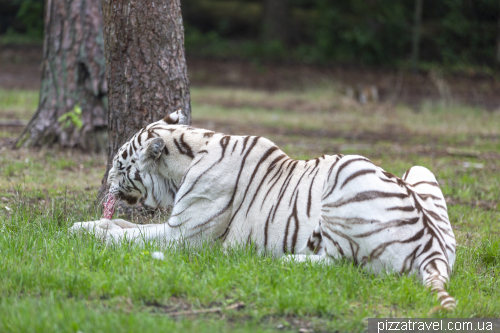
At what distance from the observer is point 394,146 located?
33.4 feet

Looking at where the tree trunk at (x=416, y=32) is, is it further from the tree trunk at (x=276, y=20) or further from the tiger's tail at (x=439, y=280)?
the tiger's tail at (x=439, y=280)

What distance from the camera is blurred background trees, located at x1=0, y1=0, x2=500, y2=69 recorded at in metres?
21.8

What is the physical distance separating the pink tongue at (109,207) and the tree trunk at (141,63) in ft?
1.90

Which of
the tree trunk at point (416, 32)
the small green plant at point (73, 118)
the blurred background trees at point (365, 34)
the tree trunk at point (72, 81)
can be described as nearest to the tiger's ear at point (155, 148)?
the small green plant at point (73, 118)

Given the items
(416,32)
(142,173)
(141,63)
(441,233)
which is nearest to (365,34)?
(416,32)

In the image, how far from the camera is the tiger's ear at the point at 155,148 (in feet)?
14.8

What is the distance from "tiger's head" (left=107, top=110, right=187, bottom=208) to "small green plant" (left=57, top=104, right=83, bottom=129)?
3012 millimetres

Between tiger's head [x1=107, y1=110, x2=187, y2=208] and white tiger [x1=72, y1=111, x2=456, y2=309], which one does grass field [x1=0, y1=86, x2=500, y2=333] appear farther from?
tiger's head [x1=107, y1=110, x2=187, y2=208]

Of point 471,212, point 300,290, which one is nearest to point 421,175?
point 300,290

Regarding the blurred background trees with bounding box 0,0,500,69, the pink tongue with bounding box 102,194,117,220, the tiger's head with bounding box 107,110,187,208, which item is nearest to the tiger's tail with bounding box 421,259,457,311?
the tiger's head with bounding box 107,110,187,208

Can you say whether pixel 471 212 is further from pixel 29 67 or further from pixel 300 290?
pixel 29 67

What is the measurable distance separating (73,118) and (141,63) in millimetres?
2801

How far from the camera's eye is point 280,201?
14.1 feet

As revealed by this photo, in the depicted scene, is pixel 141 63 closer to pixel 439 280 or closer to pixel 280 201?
pixel 280 201
